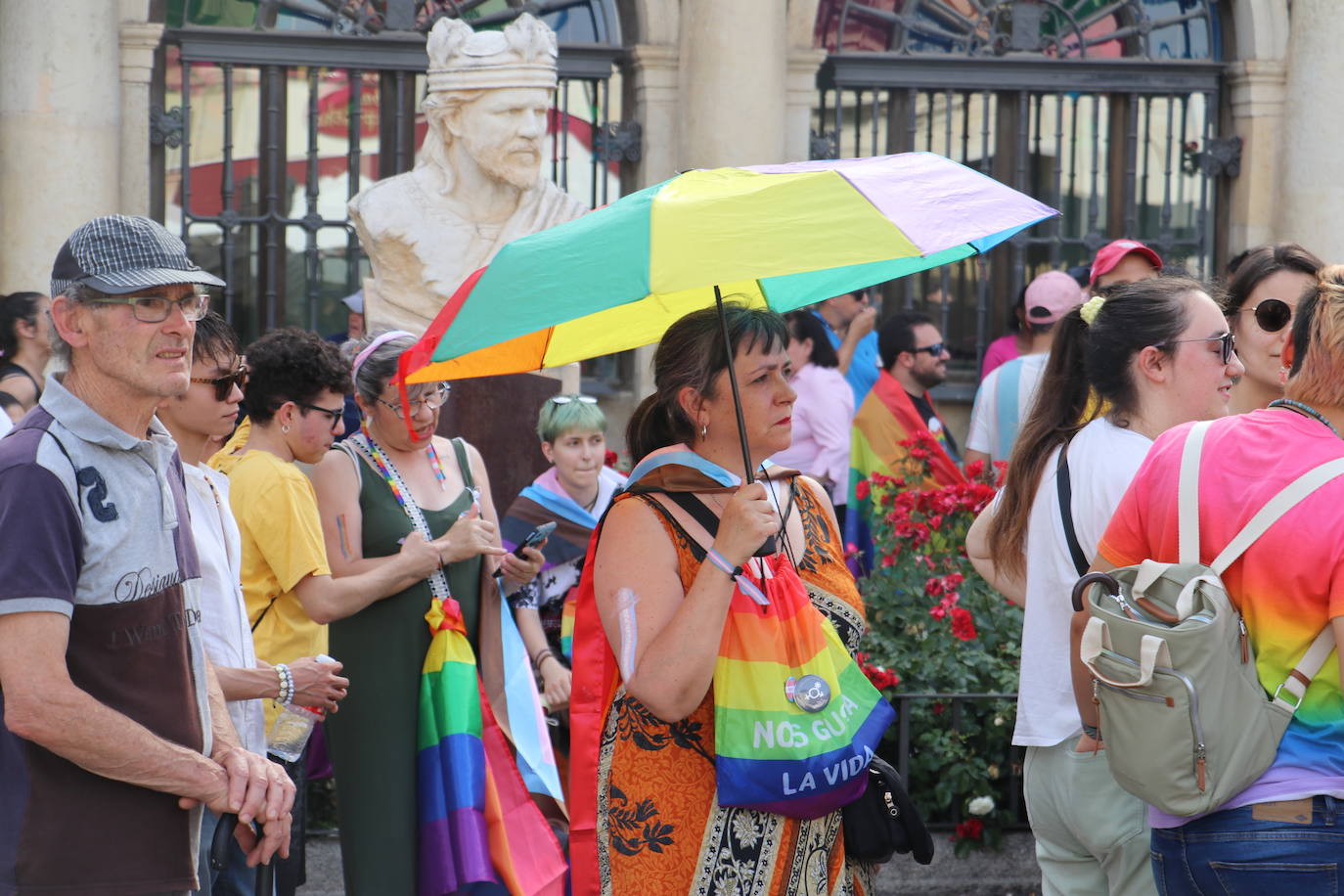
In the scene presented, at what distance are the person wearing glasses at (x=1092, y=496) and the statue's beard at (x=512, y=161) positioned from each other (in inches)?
135

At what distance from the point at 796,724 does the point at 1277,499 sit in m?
0.90

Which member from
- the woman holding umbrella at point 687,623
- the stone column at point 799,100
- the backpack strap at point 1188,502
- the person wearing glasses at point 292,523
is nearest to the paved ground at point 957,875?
the person wearing glasses at point 292,523

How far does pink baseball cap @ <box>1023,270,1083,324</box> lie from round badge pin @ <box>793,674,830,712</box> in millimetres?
4413

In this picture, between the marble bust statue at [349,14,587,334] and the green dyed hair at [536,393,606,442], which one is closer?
the green dyed hair at [536,393,606,442]

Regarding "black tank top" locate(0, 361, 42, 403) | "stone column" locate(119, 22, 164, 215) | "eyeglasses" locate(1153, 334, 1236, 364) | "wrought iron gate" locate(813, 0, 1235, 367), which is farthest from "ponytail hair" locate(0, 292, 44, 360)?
"wrought iron gate" locate(813, 0, 1235, 367)

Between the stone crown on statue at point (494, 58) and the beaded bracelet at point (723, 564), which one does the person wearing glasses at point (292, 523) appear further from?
the stone crown on statue at point (494, 58)

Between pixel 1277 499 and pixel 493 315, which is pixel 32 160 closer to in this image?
pixel 493 315

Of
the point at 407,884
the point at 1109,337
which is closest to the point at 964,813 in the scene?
the point at 407,884

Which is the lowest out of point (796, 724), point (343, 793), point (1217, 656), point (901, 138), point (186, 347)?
point (343, 793)

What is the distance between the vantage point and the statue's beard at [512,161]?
649cm

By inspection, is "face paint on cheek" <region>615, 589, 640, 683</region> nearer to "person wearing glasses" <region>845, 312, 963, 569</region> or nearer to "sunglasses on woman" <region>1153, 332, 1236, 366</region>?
"sunglasses on woman" <region>1153, 332, 1236, 366</region>

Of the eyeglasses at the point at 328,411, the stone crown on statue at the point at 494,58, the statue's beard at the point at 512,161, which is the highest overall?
the stone crown on statue at the point at 494,58

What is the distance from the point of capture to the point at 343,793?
4586 millimetres

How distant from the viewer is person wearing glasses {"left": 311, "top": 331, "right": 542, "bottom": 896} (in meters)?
4.53
